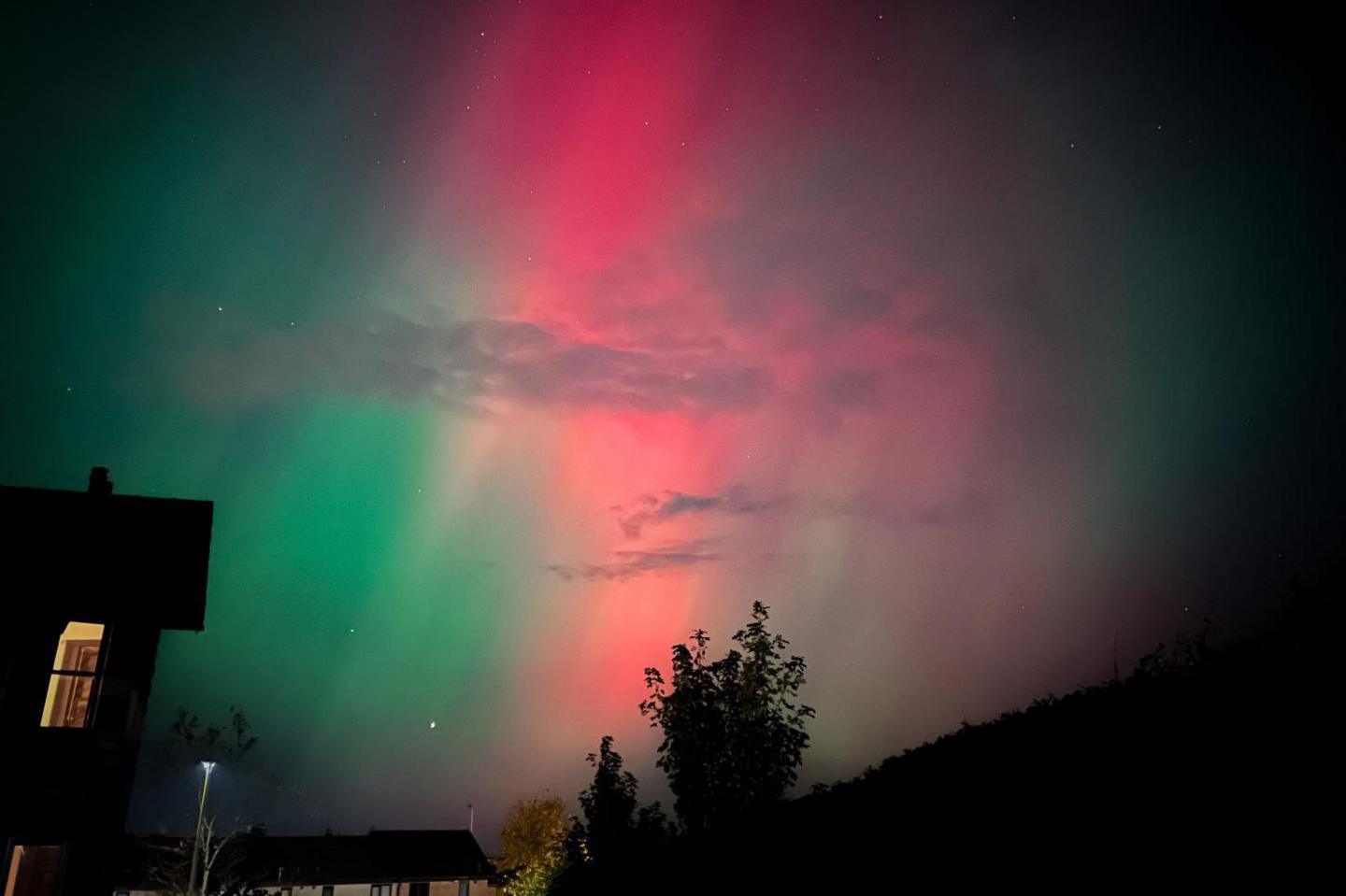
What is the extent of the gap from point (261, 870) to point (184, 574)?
60001mm

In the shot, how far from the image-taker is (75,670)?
53.3 feet

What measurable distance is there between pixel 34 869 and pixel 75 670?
3505 millimetres

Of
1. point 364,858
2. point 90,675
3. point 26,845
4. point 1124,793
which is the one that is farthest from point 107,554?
point 364,858

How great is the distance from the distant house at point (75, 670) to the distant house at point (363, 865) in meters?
54.5

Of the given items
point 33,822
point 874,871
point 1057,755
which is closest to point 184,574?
point 33,822

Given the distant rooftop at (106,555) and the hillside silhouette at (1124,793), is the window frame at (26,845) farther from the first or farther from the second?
the hillside silhouette at (1124,793)

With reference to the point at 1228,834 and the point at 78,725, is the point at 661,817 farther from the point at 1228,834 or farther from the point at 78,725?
the point at 1228,834

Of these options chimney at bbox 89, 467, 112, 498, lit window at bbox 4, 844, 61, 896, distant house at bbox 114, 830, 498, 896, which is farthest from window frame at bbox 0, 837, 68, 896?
distant house at bbox 114, 830, 498, 896

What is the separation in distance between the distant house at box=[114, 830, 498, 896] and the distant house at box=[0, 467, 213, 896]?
54.5 meters

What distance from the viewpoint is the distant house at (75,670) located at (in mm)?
14945

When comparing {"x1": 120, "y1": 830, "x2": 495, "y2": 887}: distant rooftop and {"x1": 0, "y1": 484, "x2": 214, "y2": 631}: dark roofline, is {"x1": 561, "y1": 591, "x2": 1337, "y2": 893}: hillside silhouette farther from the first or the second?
{"x1": 120, "y1": 830, "x2": 495, "y2": 887}: distant rooftop

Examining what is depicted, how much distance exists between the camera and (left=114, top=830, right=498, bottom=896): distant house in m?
63.4

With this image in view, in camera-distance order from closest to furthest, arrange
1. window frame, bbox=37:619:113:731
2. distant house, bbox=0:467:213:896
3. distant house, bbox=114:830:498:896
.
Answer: distant house, bbox=0:467:213:896 < window frame, bbox=37:619:113:731 < distant house, bbox=114:830:498:896

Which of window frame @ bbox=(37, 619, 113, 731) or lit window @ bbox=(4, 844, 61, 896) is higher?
window frame @ bbox=(37, 619, 113, 731)
